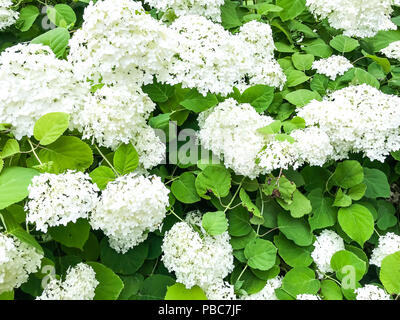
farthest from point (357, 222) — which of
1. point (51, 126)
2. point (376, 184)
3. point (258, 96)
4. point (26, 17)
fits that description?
point (26, 17)

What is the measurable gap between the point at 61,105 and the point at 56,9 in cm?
58

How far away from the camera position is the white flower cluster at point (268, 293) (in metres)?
1.16

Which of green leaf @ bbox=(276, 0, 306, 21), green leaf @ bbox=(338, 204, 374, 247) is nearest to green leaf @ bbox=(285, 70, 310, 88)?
green leaf @ bbox=(276, 0, 306, 21)

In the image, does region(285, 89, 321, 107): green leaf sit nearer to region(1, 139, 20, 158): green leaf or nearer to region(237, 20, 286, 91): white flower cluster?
region(237, 20, 286, 91): white flower cluster

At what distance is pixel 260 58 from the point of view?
154cm

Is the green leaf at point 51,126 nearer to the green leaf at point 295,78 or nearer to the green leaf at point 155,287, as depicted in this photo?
the green leaf at point 155,287

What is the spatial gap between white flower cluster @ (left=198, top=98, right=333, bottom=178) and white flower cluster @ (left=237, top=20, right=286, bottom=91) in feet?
0.68

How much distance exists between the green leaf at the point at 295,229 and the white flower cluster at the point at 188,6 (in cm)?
76

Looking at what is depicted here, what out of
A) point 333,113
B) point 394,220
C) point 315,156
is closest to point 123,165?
point 315,156

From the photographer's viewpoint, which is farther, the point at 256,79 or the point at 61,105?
the point at 256,79

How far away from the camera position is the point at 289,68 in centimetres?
161

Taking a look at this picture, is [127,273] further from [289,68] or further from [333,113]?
[289,68]

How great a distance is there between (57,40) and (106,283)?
0.78 m

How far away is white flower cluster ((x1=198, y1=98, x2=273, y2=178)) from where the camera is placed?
1.20 metres
